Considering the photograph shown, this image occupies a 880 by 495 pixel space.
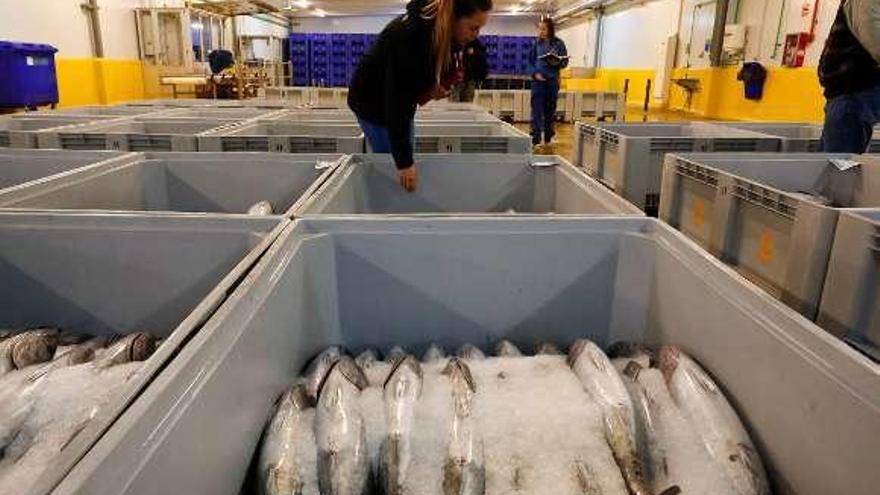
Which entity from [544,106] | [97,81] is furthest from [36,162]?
[97,81]

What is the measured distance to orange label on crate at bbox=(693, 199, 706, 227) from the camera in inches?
88.5

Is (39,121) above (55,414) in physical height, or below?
above

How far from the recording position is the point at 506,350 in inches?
56.9

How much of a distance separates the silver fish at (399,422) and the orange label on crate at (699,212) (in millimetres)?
1505

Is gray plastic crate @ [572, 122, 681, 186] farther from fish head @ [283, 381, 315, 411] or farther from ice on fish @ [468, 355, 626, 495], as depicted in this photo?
fish head @ [283, 381, 315, 411]

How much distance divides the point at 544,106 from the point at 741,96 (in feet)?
12.2

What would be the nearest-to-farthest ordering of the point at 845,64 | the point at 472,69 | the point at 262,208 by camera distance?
the point at 262,208 < the point at 845,64 < the point at 472,69

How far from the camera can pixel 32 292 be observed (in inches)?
59.7

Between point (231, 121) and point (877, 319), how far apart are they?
11.8 ft

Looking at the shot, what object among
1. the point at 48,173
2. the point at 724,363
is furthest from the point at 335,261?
the point at 48,173

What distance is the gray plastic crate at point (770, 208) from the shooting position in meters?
1.62

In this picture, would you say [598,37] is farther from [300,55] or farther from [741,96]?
[300,55]

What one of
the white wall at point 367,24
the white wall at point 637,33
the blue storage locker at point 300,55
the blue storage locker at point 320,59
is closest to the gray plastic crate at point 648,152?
Result: the white wall at point 637,33

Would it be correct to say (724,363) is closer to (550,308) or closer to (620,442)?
(620,442)
